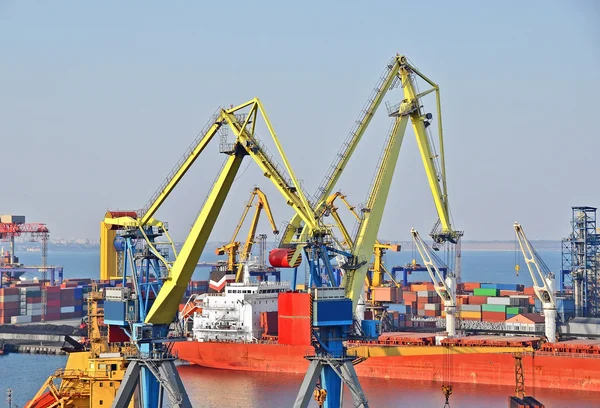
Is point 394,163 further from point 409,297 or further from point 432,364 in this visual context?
point 409,297

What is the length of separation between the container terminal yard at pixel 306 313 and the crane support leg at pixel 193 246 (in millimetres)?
51

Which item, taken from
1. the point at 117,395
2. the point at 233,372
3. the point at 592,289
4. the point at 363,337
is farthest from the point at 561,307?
the point at 117,395

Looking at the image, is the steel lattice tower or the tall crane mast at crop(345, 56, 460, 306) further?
the steel lattice tower

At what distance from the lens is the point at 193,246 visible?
3994cm

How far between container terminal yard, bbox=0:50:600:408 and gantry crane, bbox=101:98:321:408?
0.06 m

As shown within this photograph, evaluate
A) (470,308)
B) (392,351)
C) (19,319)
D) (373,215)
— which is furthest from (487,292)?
(19,319)

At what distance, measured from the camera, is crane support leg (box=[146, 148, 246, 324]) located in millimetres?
39625

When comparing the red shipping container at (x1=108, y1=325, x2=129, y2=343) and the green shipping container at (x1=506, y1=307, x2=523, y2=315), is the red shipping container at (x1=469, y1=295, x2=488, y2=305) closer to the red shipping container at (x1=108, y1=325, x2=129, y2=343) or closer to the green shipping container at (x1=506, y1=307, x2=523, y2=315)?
the green shipping container at (x1=506, y1=307, x2=523, y2=315)

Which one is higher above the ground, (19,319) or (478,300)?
(478,300)

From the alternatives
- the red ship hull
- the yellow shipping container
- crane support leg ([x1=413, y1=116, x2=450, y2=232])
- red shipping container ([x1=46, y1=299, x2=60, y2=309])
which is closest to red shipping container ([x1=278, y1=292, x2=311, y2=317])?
crane support leg ([x1=413, y1=116, x2=450, y2=232])

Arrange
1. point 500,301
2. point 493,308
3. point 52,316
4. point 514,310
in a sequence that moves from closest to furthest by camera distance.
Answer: point 514,310 → point 493,308 → point 500,301 → point 52,316

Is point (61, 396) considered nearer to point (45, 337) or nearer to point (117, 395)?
point (117, 395)

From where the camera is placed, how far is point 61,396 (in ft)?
120

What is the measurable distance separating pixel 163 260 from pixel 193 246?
5.12 feet
